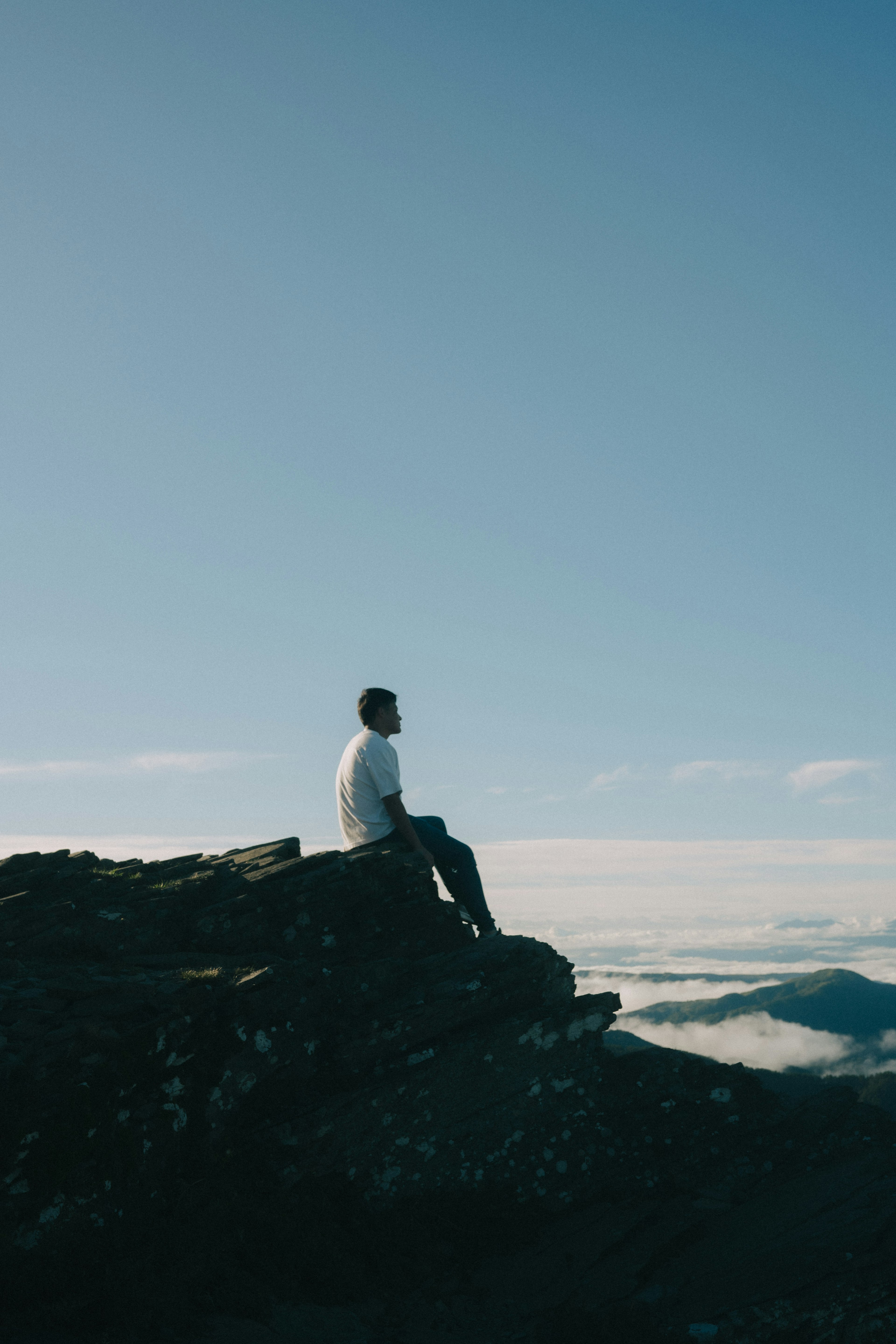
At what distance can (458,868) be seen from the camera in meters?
20.1

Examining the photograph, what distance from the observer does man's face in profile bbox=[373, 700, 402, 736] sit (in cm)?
1902

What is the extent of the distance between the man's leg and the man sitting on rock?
1 cm

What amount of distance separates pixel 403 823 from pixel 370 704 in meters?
2.75

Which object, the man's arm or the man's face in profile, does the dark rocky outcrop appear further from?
the man's face in profile

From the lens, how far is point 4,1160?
12.1m

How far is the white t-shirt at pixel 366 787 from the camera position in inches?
725

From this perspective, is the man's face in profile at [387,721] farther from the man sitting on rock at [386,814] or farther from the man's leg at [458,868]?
the man's leg at [458,868]

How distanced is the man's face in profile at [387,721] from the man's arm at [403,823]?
4.59 ft

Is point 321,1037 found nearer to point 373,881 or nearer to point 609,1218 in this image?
point 373,881

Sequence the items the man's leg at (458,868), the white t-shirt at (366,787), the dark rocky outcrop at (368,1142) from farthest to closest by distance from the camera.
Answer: the man's leg at (458,868)
the white t-shirt at (366,787)
the dark rocky outcrop at (368,1142)

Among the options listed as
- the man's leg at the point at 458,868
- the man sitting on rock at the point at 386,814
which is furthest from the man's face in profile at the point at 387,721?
the man's leg at the point at 458,868

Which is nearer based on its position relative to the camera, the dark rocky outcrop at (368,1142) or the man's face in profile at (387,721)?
the dark rocky outcrop at (368,1142)

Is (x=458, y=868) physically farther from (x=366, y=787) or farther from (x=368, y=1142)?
(x=368, y=1142)

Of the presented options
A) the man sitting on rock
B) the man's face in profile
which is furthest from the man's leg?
the man's face in profile
